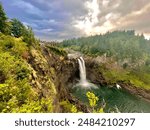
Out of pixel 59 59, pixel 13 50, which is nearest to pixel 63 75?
pixel 59 59

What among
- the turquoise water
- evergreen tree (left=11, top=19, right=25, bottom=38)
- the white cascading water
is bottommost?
the turquoise water

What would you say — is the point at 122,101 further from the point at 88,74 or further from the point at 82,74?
the point at 88,74

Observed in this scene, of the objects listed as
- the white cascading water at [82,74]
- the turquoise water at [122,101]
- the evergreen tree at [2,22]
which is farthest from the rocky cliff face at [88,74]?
the evergreen tree at [2,22]

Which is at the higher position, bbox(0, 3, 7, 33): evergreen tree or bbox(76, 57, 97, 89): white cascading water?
bbox(0, 3, 7, 33): evergreen tree

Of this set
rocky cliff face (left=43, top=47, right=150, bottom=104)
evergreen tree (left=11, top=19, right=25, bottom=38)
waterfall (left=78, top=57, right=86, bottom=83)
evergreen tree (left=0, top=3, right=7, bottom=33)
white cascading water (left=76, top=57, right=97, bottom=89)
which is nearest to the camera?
evergreen tree (left=0, top=3, right=7, bottom=33)

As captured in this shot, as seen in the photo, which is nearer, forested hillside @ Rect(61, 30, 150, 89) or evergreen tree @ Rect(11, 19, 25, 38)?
evergreen tree @ Rect(11, 19, 25, 38)

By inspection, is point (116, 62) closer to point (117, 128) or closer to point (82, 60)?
point (82, 60)

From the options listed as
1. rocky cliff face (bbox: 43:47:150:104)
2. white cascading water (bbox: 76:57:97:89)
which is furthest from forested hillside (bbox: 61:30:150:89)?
white cascading water (bbox: 76:57:97:89)

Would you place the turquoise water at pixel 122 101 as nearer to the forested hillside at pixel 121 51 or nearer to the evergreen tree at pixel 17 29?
the forested hillside at pixel 121 51

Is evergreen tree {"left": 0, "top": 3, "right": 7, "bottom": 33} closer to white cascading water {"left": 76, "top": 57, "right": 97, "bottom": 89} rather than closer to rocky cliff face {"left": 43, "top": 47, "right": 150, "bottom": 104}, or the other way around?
rocky cliff face {"left": 43, "top": 47, "right": 150, "bottom": 104}

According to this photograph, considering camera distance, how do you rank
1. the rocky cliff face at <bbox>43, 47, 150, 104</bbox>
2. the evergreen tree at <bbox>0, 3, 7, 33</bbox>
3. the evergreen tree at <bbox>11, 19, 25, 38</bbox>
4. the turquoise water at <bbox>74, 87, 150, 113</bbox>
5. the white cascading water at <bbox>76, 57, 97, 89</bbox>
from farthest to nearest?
the white cascading water at <bbox>76, 57, 97, 89</bbox>, the rocky cliff face at <bbox>43, 47, 150, 104</bbox>, the turquoise water at <bbox>74, 87, 150, 113</bbox>, the evergreen tree at <bbox>11, 19, 25, 38</bbox>, the evergreen tree at <bbox>0, 3, 7, 33</bbox>

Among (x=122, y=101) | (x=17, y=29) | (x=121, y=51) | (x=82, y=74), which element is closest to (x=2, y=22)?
(x=17, y=29)

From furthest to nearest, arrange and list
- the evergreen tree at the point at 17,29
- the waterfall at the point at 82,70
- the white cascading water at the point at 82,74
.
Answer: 1. the waterfall at the point at 82,70
2. the white cascading water at the point at 82,74
3. the evergreen tree at the point at 17,29

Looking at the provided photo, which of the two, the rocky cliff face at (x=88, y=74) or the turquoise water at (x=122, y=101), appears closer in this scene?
the turquoise water at (x=122, y=101)
